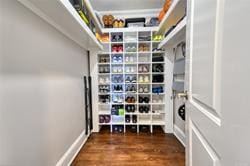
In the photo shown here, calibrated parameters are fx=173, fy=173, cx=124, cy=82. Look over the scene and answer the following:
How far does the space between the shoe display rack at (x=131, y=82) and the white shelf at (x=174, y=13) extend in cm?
66

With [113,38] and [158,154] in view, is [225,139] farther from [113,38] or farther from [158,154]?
[113,38]

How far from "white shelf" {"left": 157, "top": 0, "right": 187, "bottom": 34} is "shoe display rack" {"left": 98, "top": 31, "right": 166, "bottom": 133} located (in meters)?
0.66

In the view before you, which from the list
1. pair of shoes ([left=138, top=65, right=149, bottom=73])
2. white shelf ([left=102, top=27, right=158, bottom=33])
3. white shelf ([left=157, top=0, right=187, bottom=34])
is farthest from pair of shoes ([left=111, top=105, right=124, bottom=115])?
white shelf ([left=157, top=0, right=187, bottom=34])

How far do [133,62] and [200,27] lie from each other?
2.72 m

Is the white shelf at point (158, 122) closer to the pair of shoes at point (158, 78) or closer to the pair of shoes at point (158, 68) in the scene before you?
the pair of shoes at point (158, 78)

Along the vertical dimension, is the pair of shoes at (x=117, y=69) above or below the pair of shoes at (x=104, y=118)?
above

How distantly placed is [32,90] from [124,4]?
2.67m

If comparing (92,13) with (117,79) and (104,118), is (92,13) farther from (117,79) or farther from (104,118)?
(104,118)

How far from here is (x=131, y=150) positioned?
2.69 meters

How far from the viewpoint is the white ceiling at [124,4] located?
10.7 ft

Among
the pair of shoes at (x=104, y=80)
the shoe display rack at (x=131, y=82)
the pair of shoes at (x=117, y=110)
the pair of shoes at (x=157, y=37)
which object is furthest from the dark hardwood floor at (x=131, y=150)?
the pair of shoes at (x=157, y=37)

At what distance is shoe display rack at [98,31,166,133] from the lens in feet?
11.6

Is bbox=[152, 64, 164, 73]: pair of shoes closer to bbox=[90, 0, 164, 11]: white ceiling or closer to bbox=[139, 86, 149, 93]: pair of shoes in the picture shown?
bbox=[139, 86, 149, 93]: pair of shoes

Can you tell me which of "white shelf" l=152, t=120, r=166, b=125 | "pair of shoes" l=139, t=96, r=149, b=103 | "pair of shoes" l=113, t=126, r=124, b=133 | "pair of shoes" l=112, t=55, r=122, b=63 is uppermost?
"pair of shoes" l=112, t=55, r=122, b=63
